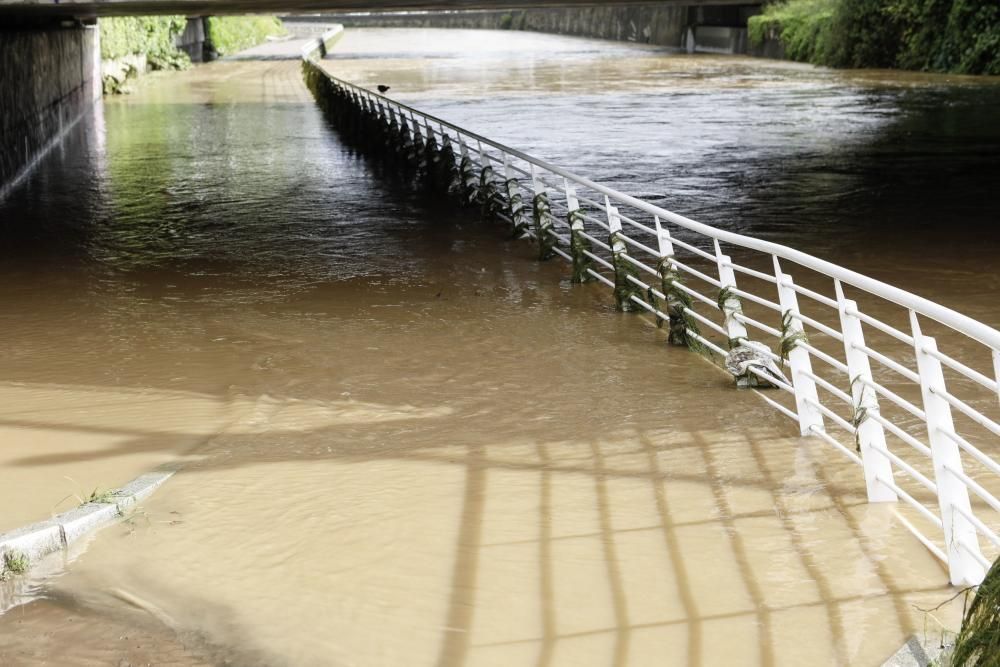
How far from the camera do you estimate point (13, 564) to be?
5.46 m

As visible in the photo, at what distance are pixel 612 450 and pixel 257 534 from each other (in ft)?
7.04

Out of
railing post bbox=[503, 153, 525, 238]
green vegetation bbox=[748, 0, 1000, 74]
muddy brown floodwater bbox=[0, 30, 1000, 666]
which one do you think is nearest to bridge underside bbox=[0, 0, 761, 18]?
muddy brown floodwater bbox=[0, 30, 1000, 666]

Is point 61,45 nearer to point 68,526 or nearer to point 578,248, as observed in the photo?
point 578,248

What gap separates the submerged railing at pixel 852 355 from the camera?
5.02 meters

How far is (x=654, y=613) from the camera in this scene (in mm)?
5062

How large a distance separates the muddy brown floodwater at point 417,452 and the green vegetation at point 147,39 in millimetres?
28673

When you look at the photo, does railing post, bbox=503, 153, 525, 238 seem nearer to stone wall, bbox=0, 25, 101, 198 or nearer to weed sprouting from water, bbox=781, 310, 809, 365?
weed sprouting from water, bbox=781, 310, 809, 365

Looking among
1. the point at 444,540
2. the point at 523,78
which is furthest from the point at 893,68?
the point at 444,540

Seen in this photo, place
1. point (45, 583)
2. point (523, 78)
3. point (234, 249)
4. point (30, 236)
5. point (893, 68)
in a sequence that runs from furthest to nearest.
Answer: point (523, 78), point (893, 68), point (30, 236), point (234, 249), point (45, 583)

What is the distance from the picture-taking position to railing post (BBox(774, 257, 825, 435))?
7.12 metres

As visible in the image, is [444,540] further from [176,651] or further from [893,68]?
[893,68]

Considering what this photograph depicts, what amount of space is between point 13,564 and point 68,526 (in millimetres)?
361

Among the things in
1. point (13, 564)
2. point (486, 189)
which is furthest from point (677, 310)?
point (486, 189)

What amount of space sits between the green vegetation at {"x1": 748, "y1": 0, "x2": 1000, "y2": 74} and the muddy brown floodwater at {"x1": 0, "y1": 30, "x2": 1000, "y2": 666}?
996 inches
